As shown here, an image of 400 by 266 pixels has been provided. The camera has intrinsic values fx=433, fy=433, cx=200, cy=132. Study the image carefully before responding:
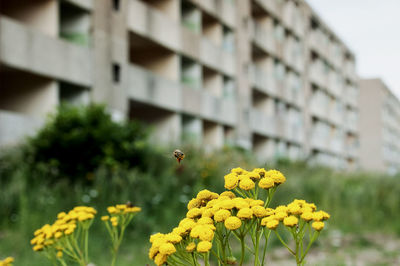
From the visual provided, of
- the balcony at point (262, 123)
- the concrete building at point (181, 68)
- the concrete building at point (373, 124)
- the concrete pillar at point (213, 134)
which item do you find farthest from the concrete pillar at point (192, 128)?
the concrete building at point (373, 124)

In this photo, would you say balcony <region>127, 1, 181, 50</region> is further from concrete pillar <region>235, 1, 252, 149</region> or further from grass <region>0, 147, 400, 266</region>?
grass <region>0, 147, 400, 266</region>

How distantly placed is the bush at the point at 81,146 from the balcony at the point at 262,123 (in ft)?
56.9

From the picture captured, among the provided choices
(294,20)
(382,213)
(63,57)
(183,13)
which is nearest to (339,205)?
(382,213)

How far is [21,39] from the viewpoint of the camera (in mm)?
12305

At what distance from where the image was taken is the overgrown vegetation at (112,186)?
23.6 ft

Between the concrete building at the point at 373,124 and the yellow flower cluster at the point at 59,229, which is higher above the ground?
the concrete building at the point at 373,124

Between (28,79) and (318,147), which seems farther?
(318,147)

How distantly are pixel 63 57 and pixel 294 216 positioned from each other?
1317cm

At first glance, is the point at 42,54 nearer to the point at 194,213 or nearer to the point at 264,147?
the point at 194,213

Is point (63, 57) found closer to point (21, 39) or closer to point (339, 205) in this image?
point (21, 39)

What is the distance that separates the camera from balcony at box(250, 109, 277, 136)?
2719 cm

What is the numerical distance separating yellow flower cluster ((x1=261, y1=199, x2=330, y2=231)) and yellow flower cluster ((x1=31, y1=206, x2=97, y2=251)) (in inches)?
35.5

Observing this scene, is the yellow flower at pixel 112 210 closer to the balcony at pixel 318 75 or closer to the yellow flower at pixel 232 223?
the yellow flower at pixel 232 223

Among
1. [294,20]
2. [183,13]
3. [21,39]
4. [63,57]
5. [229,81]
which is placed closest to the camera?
[21,39]
